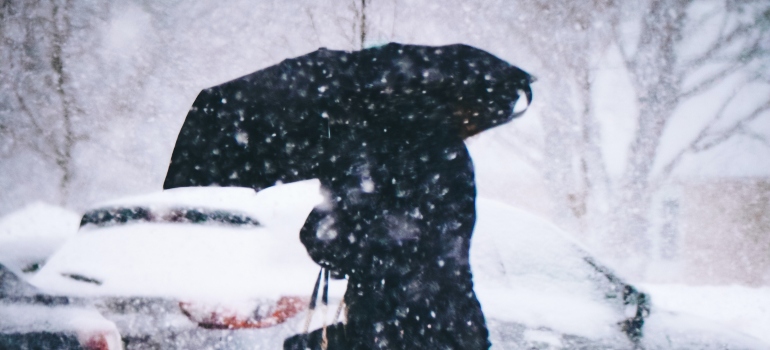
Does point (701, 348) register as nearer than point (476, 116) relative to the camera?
No

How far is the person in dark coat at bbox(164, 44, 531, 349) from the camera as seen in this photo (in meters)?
0.87

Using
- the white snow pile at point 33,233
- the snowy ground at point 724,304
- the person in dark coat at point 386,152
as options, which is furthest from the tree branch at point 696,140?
the white snow pile at point 33,233

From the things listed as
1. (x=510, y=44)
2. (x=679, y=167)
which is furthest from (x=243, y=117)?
(x=679, y=167)

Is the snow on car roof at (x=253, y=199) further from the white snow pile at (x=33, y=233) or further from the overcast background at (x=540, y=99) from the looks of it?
the white snow pile at (x=33, y=233)

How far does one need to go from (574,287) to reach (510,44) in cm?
87

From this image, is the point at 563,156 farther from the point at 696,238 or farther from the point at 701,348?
the point at 701,348

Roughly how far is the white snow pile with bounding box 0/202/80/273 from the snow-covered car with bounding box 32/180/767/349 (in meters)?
0.07

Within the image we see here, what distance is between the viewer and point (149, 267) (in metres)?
1.12

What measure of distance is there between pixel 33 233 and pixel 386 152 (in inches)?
49.6

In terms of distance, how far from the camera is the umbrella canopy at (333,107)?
0.86m

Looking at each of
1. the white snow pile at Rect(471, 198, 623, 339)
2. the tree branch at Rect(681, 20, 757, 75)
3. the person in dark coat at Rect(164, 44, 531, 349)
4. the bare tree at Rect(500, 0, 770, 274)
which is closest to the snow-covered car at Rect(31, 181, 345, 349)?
the person in dark coat at Rect(164, 44, 531, 349)

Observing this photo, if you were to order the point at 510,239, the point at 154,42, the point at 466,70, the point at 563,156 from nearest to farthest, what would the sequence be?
the point at 466,70 < the point at 510,239 < the point at 154,42 < the point at 563,156

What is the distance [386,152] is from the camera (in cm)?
91

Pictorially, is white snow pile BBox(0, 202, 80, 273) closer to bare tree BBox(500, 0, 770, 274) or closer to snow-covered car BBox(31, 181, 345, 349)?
snow-covered car BBox(31, 181, 345, 349)
